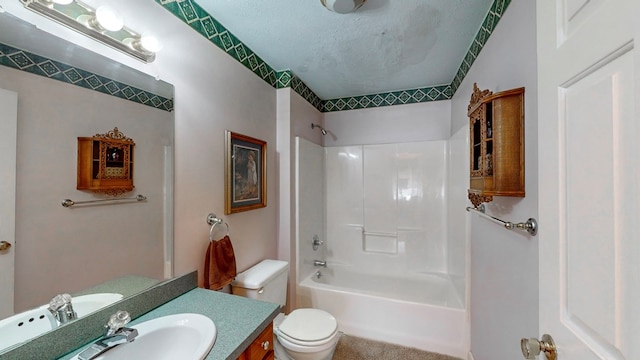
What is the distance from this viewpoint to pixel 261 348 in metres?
1.04

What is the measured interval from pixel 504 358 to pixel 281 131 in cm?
217

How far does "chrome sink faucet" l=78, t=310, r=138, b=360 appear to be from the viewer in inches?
31.0

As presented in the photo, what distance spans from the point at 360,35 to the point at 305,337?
6.76 ft

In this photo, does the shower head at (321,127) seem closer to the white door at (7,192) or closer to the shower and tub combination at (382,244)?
the shower and tub combination at (382,244)

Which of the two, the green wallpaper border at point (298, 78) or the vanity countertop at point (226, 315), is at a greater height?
the green wallpaper border at point (298, 78)

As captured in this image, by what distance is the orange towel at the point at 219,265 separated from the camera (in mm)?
1452

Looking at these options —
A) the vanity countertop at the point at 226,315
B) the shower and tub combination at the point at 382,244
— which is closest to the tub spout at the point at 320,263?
the shower and tub combination at the point at 382,244

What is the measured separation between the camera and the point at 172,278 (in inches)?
49.0

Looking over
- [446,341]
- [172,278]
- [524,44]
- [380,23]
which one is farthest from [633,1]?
[446,341]

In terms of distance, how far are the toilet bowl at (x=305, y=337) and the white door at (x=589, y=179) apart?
1252 mm

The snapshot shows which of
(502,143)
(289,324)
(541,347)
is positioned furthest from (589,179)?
(289,324)

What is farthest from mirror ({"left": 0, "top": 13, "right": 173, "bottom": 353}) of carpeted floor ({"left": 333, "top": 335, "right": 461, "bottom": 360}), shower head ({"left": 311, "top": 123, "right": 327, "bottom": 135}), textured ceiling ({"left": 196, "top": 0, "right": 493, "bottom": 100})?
shower head ({"left": 311, "top": 123, "right": 327, "bottom": 135})

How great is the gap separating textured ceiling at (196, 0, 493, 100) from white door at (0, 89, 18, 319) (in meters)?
1.07

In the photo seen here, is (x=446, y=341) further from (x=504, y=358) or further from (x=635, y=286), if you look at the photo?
(x=635, y=286)
